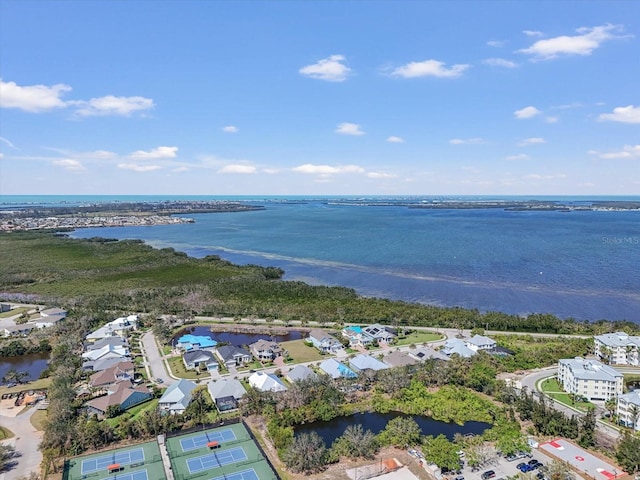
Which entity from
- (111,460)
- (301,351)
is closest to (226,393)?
(111,460)

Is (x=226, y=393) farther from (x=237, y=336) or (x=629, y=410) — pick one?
(x=629, y=410)

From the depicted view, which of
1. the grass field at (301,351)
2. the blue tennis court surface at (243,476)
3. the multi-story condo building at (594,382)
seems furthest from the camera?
the grass field at (301,351)

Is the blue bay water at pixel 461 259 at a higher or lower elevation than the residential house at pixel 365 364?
higher

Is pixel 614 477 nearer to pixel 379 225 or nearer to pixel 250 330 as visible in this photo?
pixel 250 330

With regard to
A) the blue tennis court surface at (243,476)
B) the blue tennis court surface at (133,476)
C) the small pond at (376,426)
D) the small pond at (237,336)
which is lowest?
the small pond at (376,426)

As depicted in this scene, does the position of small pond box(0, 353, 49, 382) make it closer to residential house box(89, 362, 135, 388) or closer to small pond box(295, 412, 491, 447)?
residential house box(89, 362, 135, 388)

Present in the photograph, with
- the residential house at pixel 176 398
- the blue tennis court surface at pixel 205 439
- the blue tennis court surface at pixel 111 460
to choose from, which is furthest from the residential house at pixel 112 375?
the blue tennis court surface at pixel 205 439

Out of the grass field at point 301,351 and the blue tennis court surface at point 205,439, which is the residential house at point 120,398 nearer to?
the blue tennis court surface at point 205,439
